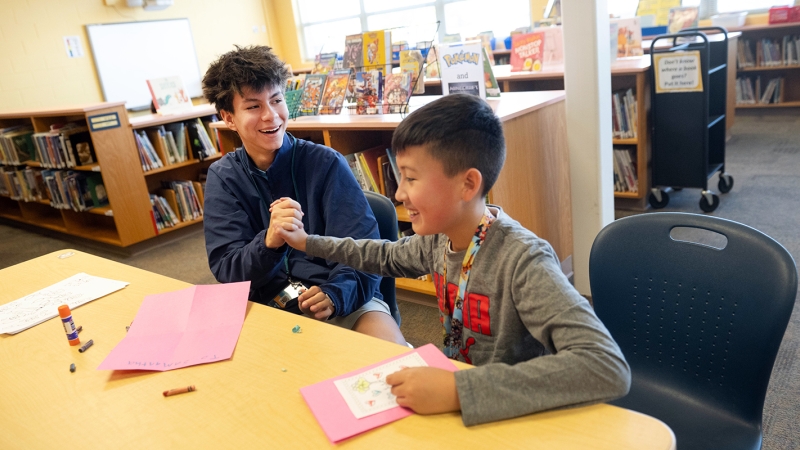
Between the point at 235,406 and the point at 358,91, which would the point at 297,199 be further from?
the point at 358,91

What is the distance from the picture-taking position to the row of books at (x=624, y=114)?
371cm

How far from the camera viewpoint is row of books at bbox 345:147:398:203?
2.91 meters

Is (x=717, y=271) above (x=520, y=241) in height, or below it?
below

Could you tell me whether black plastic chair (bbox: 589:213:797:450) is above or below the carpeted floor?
above

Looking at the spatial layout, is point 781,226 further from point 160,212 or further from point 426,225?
point 160,212

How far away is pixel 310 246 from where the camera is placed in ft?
4.71

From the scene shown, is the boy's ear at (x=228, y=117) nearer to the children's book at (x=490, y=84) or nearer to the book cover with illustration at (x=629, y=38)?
the children's book at (x=490, y=84)

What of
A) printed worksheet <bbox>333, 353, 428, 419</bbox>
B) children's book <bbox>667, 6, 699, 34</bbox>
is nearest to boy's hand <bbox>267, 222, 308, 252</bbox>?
printed worksheet <bbox>333, 353, 428, 419</bbox>

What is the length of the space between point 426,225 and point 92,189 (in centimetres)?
402

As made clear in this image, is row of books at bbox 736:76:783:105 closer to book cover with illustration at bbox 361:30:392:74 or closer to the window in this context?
the window

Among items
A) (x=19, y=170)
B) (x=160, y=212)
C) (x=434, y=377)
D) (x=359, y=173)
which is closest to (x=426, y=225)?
(x=434, y=377)

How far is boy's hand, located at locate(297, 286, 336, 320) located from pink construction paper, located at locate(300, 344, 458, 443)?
498 millimetres

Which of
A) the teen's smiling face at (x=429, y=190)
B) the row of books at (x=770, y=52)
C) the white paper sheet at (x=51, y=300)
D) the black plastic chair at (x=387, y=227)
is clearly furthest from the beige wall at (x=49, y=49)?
the row of books at (x=770, y=52)

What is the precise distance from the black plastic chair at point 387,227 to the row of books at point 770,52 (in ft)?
19.6
